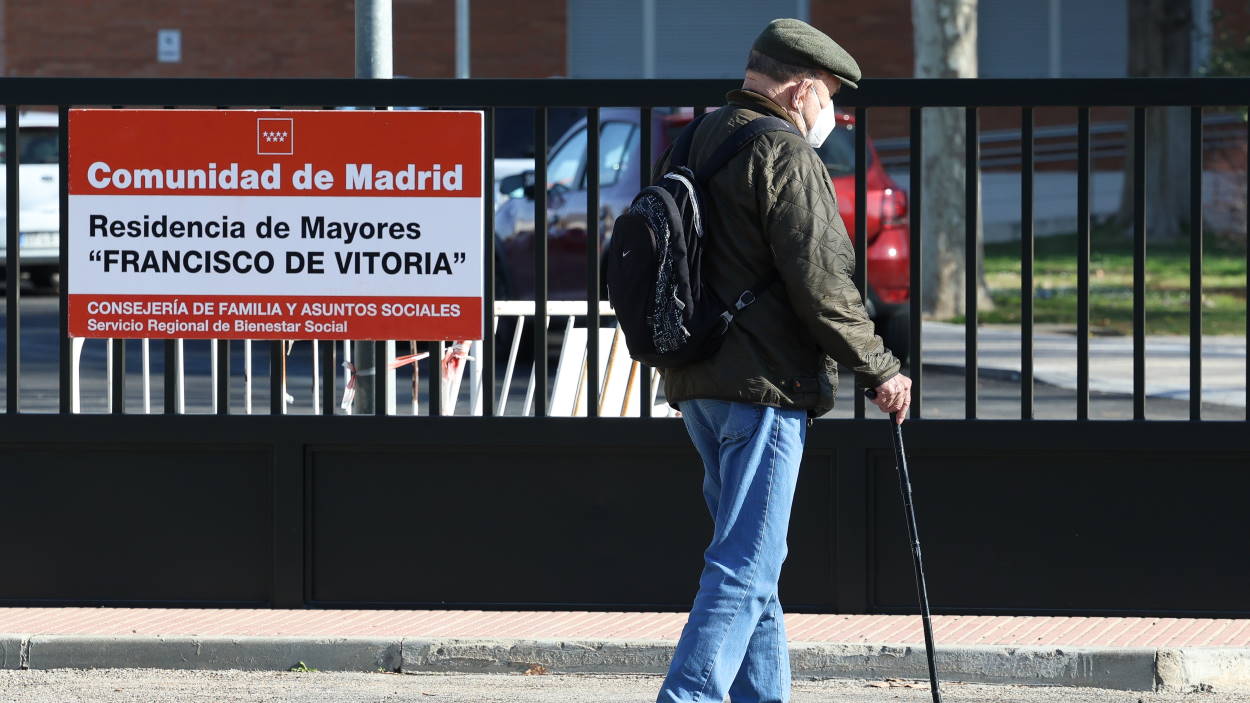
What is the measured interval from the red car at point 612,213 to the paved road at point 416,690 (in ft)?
15.9

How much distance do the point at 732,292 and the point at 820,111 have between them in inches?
20.4

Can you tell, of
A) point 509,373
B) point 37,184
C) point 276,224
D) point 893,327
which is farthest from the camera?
point 37,184

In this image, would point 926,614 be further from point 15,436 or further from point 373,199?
point 15,436

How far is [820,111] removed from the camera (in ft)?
13.4

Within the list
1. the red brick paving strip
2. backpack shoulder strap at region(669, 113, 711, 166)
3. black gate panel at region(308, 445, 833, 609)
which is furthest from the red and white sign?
backpack shoulder strap at region(669, 113, 711, 166)

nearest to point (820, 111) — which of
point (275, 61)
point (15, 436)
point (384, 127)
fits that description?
point (384, 127)

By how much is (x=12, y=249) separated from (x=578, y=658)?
239cm

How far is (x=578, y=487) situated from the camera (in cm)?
566

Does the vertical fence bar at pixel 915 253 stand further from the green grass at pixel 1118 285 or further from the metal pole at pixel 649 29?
the metal pole at pixel 649 29

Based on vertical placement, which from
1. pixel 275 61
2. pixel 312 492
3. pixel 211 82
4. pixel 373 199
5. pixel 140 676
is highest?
pixel 275 61

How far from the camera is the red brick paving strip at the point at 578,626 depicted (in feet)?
17.4

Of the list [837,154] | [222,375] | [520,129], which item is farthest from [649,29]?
[222,375]

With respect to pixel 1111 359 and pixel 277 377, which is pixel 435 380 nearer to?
pixel 277 377

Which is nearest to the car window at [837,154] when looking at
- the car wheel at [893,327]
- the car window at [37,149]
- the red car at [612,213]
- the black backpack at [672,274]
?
the red car at [612,213]
